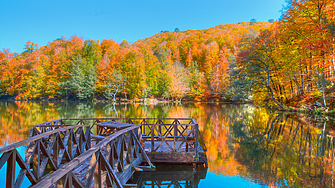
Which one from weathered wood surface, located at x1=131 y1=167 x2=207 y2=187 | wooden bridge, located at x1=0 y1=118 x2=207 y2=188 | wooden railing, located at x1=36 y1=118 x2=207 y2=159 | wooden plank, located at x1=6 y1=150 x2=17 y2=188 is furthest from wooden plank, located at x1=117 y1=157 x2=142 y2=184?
wooden plank, located at x1=6 y1=150 x2=17 y2=188

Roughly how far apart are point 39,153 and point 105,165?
5.80 feet

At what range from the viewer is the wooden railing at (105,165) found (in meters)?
2.30

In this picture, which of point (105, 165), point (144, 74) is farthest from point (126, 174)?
point (144, 74)

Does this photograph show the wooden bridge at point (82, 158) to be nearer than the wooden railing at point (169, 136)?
Yes

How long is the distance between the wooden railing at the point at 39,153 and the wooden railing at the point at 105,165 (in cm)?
73

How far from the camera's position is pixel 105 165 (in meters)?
3.35

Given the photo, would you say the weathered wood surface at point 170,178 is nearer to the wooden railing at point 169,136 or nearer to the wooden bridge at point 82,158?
the wooden bridge at point 82,158

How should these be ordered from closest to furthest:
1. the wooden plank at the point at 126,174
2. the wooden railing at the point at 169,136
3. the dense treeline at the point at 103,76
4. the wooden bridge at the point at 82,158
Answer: the wooden bridge at the point at 82,158 → the wooden plank at the point at 126,174 → the wooden railing at the point at 169,136 → the dense treeline at the point at 103,76

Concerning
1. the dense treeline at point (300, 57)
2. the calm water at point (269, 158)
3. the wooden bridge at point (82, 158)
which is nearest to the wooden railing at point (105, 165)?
the wooden bridge at point (82, 158)

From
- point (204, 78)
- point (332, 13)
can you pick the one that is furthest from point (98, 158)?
point (204, 78)

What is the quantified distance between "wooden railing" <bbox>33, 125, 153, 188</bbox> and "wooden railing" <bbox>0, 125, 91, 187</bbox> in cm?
73

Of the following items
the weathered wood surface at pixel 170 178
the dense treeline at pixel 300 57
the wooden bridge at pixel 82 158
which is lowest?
the weathered wood surface at pixel 170 178

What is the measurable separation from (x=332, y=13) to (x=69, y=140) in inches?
867

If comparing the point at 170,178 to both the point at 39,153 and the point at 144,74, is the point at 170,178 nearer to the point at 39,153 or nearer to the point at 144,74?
the point at 39,153
